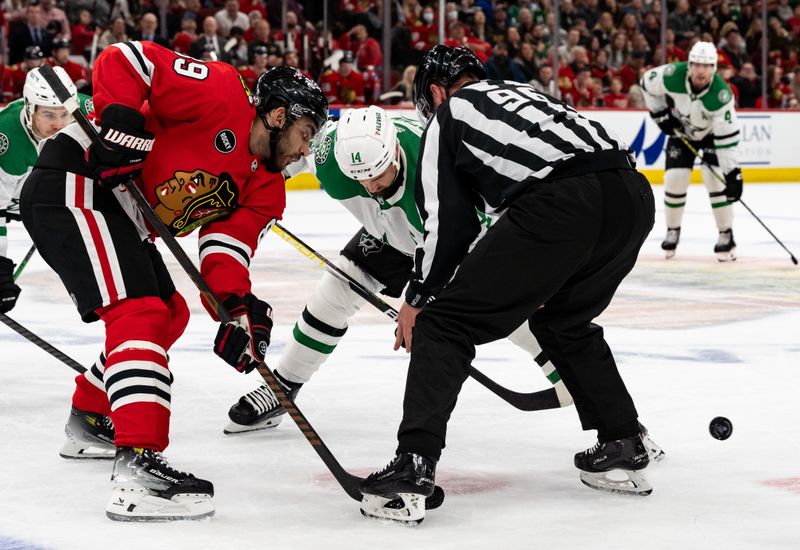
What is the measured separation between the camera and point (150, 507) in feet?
7.52

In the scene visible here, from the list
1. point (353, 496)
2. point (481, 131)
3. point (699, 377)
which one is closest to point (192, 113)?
point (481, 131)

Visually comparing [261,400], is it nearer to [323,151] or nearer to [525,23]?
[323,151]

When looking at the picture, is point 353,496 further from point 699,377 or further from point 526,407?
point 699,377

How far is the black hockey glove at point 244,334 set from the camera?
2428 millimetres

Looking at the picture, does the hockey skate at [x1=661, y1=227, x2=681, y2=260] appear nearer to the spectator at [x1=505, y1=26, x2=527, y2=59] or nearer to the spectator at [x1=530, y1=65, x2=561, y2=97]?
the spectator at [x1=530, y1=65, x2=561, y2=97]

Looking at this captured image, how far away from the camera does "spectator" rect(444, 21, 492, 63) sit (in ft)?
37.1

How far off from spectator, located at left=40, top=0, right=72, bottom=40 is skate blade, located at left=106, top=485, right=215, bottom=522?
784 centimetres

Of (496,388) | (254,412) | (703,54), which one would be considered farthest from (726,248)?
(254,412)

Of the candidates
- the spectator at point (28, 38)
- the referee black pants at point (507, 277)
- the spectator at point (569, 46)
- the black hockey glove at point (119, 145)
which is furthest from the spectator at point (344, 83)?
the referee black pants at point (507, 277)

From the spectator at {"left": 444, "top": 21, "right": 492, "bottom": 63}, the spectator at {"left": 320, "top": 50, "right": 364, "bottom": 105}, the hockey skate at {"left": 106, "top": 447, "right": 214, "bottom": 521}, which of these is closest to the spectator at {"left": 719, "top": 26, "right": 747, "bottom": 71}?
the spectator at {"left": 444, "top": 21, "right": 492, "bottom": 63}

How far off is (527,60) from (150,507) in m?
9.59

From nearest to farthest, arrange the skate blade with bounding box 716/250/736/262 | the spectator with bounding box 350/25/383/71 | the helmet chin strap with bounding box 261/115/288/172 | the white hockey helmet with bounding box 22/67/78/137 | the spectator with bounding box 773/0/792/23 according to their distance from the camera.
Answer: the helmet chin strap with bounding box 261/115/288/172, the white hockey helmet with bounding box 22/67/78/137, the skate blade with bounding box 716/250/736/262, the spectator with bounding box 350/25/383/71, the spectator with bounding box 773/0/792/23

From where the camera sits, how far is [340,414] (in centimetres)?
324

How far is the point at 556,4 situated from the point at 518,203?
9.26m
